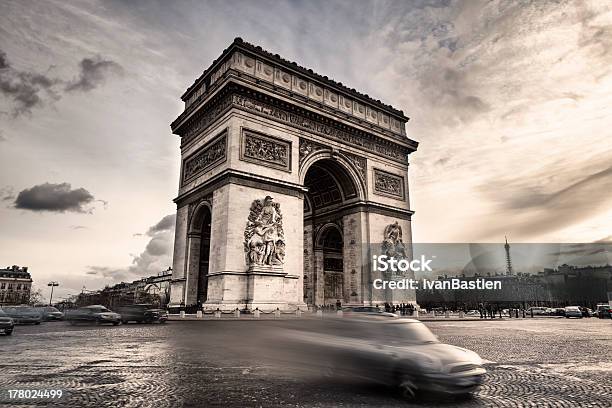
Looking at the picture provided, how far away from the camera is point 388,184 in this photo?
33.8 metres

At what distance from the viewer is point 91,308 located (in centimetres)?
2366

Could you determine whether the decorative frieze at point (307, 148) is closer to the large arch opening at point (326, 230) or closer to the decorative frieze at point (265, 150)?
the decorative frieze at point (265, 150)

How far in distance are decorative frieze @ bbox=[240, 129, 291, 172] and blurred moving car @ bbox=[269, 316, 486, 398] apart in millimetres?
19132

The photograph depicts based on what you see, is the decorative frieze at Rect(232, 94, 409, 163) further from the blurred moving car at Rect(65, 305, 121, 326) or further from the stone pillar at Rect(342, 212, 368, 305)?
the blurred moving car at Rect(65, 305, 121, 326)

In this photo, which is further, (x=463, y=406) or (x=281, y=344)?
(x=281, y=344)

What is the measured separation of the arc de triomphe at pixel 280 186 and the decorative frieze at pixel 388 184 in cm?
9

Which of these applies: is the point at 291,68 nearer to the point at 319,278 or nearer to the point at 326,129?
the point at 326,129

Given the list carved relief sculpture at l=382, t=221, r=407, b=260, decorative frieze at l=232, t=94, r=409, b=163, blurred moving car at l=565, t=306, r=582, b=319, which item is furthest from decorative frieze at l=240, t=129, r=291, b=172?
blurred moving car at l=565, t=306, r=582, b=319

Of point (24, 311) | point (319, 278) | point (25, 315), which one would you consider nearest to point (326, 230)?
point (319, 278)

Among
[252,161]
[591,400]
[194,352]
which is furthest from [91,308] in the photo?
[591,400]

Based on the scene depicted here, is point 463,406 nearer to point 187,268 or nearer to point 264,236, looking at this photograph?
point 264,236

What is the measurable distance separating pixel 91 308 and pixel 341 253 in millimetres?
18834

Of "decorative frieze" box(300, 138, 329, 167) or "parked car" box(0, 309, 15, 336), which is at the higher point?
"decorative frieze" box(300, 138, 329, 167)

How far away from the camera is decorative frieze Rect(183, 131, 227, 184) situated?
86.0 ft
